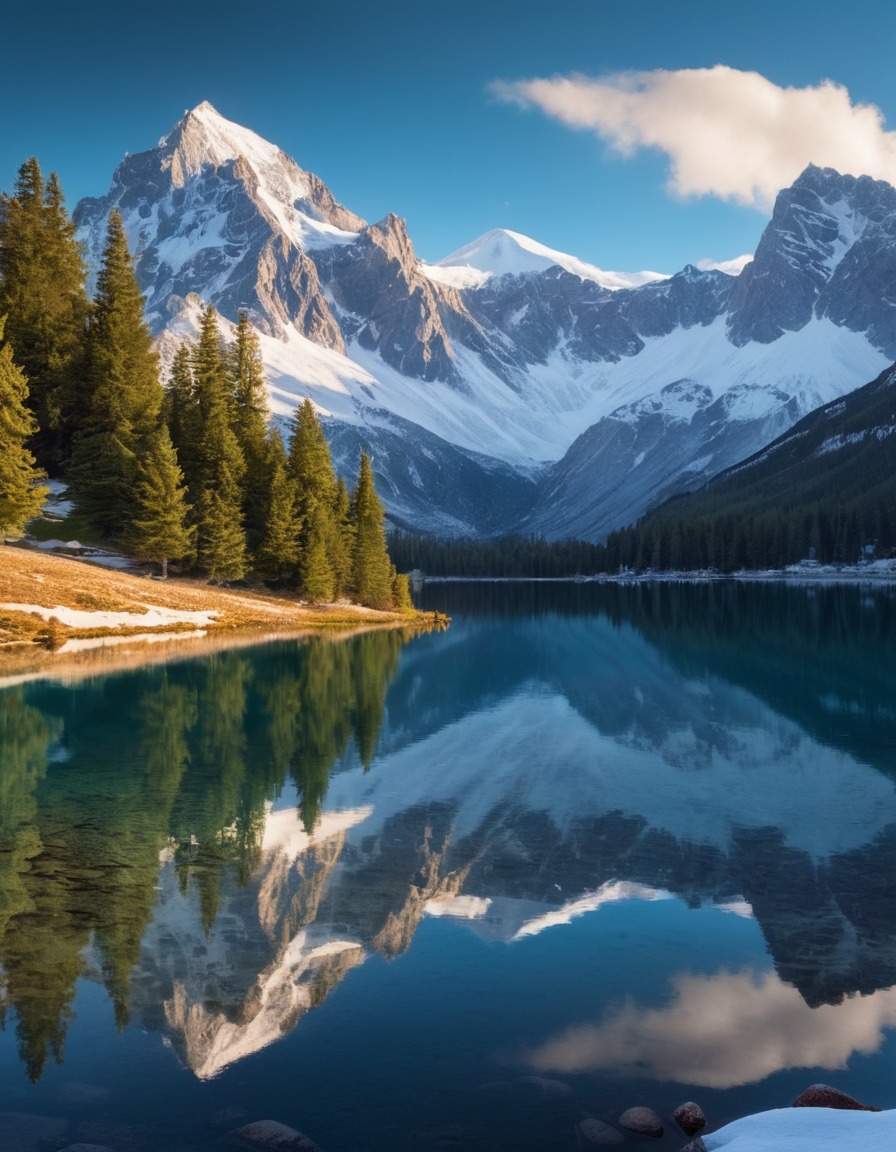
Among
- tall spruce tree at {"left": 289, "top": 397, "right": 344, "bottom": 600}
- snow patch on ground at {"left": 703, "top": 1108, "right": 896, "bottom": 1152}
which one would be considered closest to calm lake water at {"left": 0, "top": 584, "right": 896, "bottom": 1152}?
snow patch on ground at {"left": 703, "top": 1108, "right": 896, "bottom": 1152}

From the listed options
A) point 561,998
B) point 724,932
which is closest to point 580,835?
point 724,932

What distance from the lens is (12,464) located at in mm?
58531

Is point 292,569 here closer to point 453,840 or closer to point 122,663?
point 122,663

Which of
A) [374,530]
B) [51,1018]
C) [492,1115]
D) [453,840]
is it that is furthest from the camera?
[374,530]

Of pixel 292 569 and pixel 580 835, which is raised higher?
pixel 292 569

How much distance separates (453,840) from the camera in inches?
739

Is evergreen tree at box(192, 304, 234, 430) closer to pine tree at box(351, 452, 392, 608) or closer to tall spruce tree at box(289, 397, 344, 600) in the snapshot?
tall spruce tree at box(289, 397, 344, 600)

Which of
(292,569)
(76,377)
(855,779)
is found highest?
(76,377)

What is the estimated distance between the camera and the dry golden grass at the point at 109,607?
47.7 meters

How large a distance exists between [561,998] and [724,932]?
351 centimetres

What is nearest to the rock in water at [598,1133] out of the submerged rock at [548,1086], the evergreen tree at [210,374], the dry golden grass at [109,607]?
the submerged rock at [548,1086]

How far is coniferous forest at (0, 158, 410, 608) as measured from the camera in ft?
239

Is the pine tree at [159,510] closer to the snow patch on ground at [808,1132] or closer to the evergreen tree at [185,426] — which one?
the evergreen tree at [185,426]

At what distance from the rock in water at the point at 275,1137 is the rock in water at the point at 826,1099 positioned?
4.68 m
